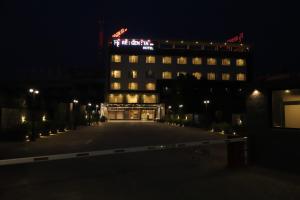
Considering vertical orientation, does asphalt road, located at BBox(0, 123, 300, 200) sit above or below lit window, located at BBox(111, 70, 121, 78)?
below

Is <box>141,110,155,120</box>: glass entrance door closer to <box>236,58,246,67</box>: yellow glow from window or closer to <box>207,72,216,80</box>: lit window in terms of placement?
<box>207,72,216,80</box>: lit window

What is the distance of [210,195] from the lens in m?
7.98

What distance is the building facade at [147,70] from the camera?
90875 millimetres

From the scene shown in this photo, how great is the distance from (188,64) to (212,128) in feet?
199

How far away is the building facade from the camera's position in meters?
90.9

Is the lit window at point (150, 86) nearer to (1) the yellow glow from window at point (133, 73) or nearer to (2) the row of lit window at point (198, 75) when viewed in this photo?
(2) the row of lit window at point (198, 75)

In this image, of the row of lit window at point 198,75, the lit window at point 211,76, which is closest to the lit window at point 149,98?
the row of lit window at point 198,75

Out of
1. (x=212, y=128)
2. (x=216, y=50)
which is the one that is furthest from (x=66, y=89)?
(x=216, y=50)

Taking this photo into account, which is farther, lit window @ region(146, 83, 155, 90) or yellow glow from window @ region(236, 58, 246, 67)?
yellow glow from window @ region(236, 58, 246, 67)

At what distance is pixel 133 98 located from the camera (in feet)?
301

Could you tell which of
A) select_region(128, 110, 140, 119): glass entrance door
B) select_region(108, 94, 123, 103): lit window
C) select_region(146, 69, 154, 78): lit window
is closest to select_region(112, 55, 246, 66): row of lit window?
select_region(146, 69, 154, 78): lit window

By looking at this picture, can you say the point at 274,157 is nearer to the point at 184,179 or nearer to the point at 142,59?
the point at 184,179

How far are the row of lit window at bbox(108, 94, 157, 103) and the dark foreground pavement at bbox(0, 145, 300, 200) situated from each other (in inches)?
3048

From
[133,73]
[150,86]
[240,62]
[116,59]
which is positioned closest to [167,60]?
[150,86]
